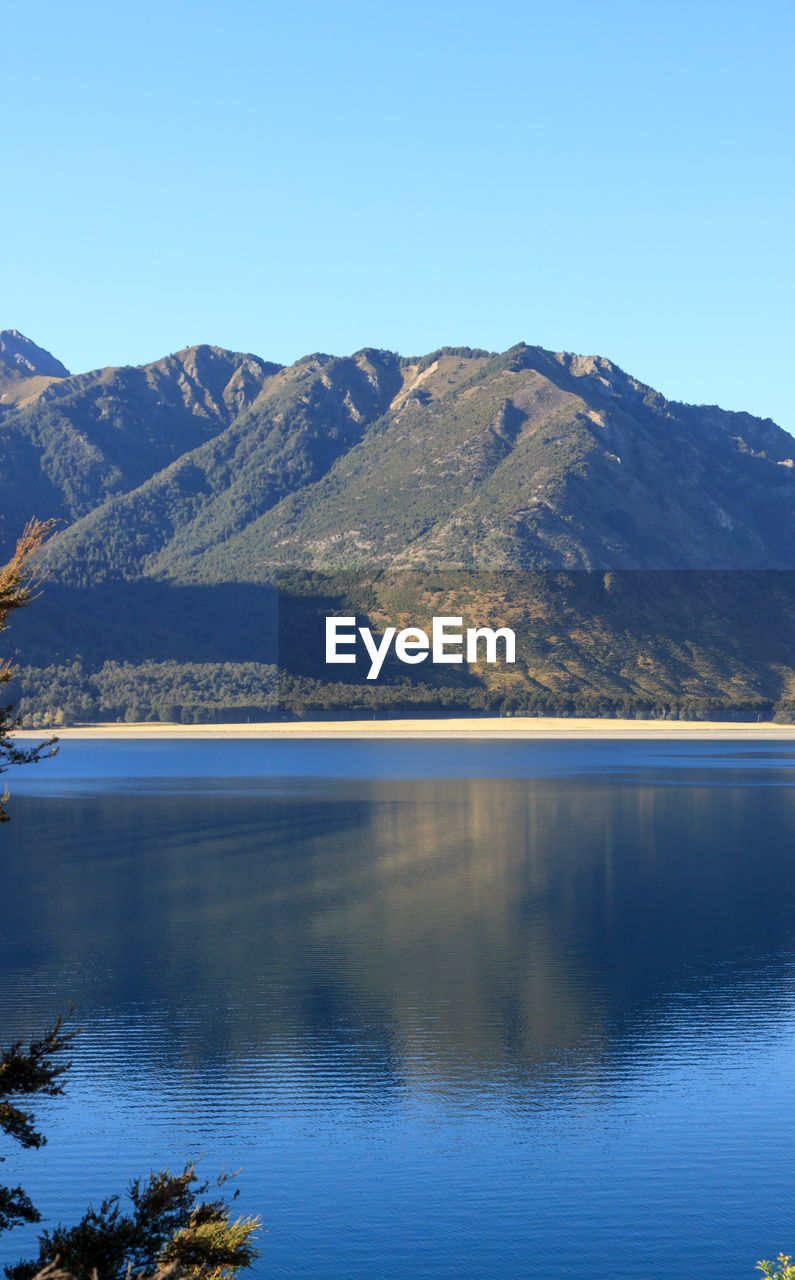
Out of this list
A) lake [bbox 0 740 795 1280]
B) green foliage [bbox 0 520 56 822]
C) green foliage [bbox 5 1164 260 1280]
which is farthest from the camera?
lake [bbox 0 740 795 1280]

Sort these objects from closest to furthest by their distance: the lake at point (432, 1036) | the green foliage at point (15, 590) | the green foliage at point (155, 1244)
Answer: the green foliage at point (155, 1244) → the green foliage at point (15, 590) → the lake at point (432, 1036)

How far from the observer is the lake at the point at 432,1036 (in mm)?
25953

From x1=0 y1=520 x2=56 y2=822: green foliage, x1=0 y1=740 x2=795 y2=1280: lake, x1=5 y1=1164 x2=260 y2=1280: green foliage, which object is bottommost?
x1=0 y1=740 x2=795 y2=1280: lake

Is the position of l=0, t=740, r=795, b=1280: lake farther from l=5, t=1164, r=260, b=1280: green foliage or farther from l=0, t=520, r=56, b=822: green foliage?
l=0, t=520, r=56, b=822: green foliage

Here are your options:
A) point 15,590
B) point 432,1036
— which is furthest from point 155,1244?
point 432,1036

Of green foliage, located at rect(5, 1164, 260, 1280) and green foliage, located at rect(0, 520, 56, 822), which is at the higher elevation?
green foliage, located at rect(0, 520, 56, 822)

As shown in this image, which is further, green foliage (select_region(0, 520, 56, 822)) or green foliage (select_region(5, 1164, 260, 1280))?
green foliage (select_region(0, 520, 56, 822))

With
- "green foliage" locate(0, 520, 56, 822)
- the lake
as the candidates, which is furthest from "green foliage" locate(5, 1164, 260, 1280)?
the lake

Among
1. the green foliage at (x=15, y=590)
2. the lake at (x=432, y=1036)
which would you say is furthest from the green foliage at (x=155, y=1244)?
the lake at (x=432, y=1036)

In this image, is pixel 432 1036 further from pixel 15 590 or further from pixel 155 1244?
pixel 15 590

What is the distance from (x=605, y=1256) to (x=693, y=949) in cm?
2911

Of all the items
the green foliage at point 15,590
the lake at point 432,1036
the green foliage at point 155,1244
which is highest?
the green foliage at point 15,590

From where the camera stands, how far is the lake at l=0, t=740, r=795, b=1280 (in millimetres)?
25953

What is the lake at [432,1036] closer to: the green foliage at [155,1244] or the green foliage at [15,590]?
the green foliage at [155,1244]
